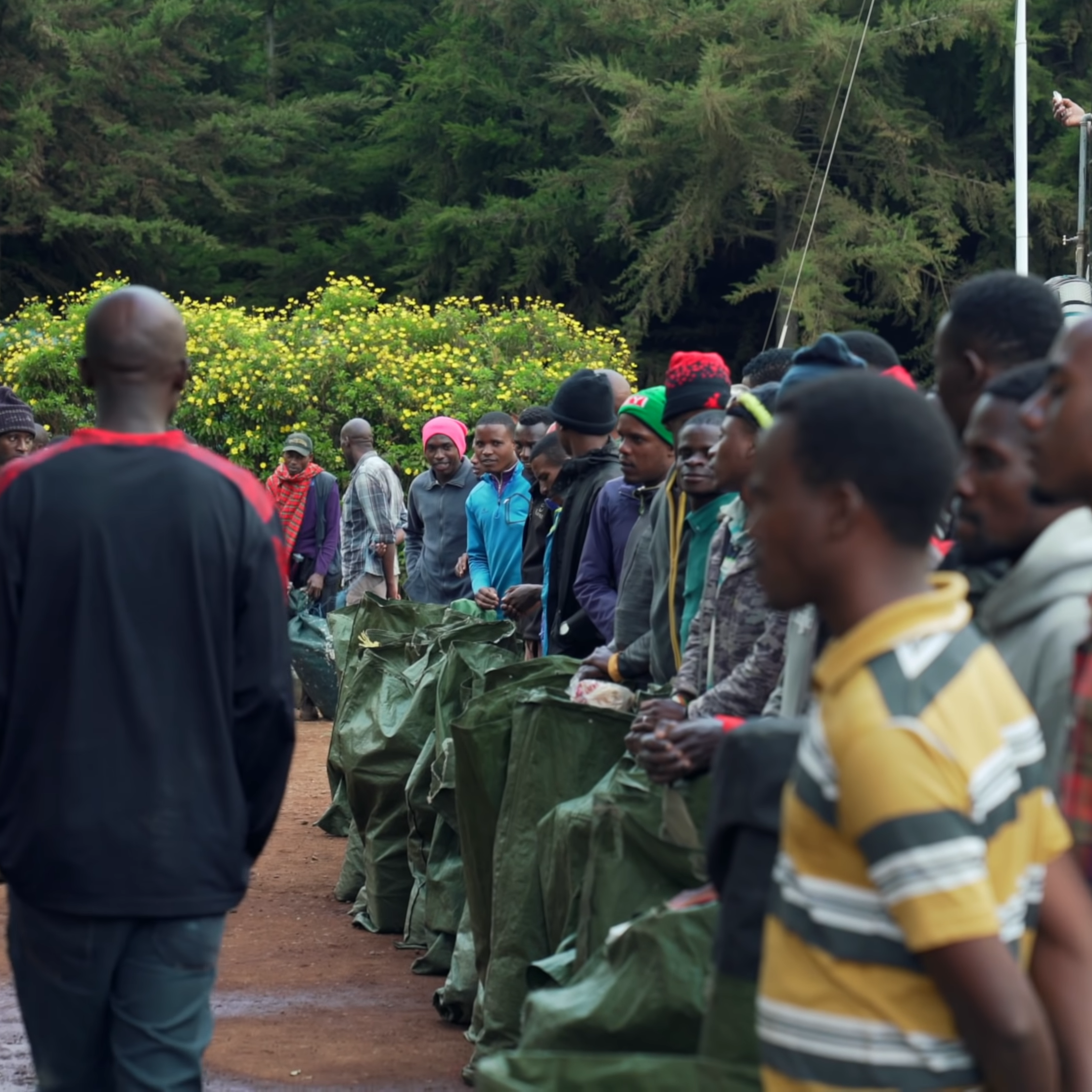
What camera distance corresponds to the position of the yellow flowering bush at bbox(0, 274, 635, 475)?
18062 mm

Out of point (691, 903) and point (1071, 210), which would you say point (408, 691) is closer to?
point (691, 903)

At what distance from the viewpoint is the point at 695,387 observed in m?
5.38

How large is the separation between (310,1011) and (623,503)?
85.3 inches

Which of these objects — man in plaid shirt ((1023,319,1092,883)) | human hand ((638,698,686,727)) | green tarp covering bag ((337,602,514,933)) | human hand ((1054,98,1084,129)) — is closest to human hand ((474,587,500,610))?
green tarp covering bag ((337,602,514,933))

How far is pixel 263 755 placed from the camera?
3.31m

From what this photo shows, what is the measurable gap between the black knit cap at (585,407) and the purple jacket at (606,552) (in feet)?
2.22

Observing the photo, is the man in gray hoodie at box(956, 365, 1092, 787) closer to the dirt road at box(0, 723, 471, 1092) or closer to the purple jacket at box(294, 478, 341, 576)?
the dirt road at box(0, 723, 471, 1092)

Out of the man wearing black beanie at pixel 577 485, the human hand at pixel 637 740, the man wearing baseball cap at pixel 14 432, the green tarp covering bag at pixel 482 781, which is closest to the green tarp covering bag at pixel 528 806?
the green tarp covering bag at pixel 482 781

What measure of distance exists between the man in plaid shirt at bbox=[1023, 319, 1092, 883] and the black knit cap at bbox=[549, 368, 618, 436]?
15.0 feet

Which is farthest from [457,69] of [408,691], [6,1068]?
[6,1068]

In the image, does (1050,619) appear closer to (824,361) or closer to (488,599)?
(824,361)

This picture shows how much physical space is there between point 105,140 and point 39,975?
2759 cm

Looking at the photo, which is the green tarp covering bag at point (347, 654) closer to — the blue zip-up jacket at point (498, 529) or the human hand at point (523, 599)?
the blue zip-up jacket at point (498, 529)

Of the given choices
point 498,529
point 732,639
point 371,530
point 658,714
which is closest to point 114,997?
point 658,714
